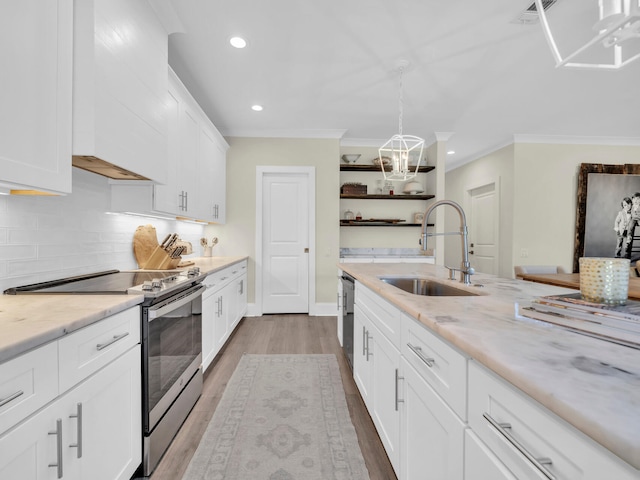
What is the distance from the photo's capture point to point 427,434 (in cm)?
100

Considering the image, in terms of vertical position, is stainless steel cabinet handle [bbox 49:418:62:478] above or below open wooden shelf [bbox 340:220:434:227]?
below

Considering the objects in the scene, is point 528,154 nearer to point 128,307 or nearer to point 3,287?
point 128,307

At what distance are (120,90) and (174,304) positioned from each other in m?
1.18

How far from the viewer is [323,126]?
13.8ft

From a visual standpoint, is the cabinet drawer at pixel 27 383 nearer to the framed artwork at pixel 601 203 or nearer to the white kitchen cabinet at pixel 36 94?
the white kitchen cabinet at pixel 36 94

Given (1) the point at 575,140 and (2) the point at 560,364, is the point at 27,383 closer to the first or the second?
(2) the point at 560,364

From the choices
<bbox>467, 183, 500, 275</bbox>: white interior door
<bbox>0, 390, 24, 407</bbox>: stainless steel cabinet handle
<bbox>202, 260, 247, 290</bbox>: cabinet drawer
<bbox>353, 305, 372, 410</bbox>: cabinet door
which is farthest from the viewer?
<bbox>467, 183, 500, 275</bbox>: white interior door

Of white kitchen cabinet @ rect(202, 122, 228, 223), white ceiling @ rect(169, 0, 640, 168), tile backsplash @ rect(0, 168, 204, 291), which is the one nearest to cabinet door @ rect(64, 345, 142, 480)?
tile backsplash @ rect(0, 168, 204, 291)

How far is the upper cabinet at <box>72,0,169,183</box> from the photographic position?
1.40 metres

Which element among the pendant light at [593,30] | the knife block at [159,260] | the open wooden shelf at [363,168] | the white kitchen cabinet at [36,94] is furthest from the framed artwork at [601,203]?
the white kitchen cabinet at [36,94]

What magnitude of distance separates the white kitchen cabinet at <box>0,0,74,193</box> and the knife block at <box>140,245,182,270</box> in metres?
1.12

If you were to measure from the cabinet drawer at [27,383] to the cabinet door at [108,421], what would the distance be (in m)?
0.12

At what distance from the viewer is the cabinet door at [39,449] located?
0.78m

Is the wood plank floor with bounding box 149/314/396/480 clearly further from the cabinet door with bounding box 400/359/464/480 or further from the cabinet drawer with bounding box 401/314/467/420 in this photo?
the cabinet drawer with bounding box 401/314/467/420
